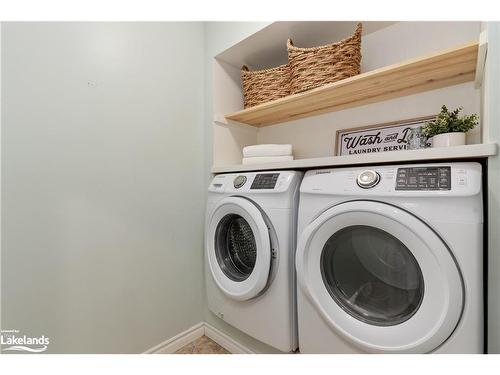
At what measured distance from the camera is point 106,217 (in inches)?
44.8

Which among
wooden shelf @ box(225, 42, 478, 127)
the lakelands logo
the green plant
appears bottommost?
the lakelands logo

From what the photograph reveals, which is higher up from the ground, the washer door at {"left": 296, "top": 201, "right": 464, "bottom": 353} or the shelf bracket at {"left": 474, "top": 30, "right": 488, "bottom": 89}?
the shelf bracket at {"left": 474, "top": 30, "right": 488, "bottom": 89}

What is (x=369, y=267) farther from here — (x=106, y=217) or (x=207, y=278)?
(x=106, y=217)

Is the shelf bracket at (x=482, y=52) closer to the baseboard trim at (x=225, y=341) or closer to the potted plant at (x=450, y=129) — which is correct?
the potted plant at (x=450, y=129)

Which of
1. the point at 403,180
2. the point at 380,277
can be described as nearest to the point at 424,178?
the point at 403,180

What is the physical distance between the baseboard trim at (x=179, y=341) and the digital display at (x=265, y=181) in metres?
0.99

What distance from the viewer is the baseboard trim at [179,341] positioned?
51.7 inches

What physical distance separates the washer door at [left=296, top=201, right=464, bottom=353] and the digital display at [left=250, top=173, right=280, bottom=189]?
0.28 meters

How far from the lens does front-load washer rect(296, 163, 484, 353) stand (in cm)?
67

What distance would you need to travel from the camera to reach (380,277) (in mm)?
873

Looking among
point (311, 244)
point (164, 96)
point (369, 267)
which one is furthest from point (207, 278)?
point (164, 96)

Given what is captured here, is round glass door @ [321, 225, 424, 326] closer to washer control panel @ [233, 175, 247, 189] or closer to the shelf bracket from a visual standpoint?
washer control panel @ [233, 175, 247, 189]

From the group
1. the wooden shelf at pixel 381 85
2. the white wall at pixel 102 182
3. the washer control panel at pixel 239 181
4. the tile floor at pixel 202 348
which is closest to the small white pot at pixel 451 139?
the wooden shelf at pixel 381 85

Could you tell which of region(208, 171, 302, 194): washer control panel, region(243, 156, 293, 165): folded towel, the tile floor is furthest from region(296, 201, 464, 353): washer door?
the tile floor
